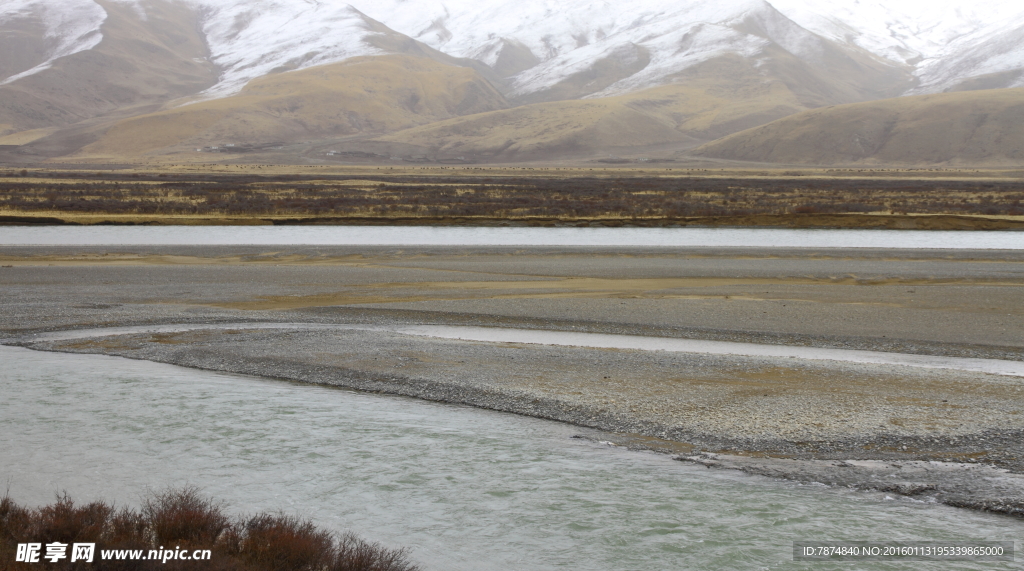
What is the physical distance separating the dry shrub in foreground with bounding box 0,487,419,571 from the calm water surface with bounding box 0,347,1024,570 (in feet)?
2.86

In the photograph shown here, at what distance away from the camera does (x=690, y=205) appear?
172 ft

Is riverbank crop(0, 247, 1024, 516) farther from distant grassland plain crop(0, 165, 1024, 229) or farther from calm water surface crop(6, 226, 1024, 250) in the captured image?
distant grassland plain crop(0, 165, 1024, 229)

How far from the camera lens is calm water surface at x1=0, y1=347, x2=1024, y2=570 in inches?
296

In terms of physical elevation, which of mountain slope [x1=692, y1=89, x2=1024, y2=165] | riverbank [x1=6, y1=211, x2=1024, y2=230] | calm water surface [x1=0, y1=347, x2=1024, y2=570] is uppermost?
mountain slope [x1=692, y1=89, x2=1024, y2=165]

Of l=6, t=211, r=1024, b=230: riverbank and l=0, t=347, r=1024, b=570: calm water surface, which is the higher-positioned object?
l=6, t=211, r=1024, b=230: riverbank

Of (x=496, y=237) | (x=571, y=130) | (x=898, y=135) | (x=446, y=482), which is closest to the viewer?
(x=446, y=482)

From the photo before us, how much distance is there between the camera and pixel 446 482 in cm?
888

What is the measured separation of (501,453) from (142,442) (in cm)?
420

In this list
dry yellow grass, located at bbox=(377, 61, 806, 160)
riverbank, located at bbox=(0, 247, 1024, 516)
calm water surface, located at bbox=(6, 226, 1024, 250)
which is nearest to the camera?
riverbank, located at bbox=(0, 247, 1024, 516)

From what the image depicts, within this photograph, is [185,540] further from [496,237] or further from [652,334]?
[496,237]

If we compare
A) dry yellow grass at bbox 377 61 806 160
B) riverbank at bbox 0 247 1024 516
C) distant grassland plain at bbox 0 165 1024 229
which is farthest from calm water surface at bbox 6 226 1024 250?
dry yellow grass at bbox 377 61 806 160

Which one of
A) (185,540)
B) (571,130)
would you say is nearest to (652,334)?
(185,540)

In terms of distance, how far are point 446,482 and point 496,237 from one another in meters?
29.9

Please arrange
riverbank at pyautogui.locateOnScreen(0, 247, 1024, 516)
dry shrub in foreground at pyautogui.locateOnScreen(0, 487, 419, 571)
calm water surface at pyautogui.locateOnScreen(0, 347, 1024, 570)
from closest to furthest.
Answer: dry shrub in foreground at pyautogui.locateOnScreen(0, 487, 419, 571), calm water surface at pyautogui.locateOnScreen(0, 347, 1024, 570), riverbank at pyautogui.locateOnScreen(0, 247, 1024, 516)
